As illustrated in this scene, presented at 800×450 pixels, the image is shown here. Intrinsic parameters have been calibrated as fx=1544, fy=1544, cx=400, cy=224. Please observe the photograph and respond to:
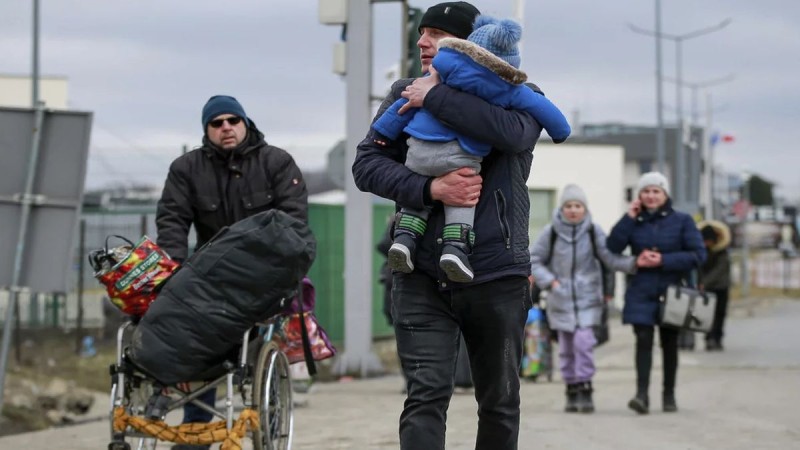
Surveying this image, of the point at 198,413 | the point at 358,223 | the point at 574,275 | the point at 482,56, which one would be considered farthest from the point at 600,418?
the point at 482,56

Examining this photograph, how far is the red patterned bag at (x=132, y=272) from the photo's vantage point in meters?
7.15

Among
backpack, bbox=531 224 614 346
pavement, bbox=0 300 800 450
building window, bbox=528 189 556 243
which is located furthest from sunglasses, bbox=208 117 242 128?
building window, bbox=528 189 556 243

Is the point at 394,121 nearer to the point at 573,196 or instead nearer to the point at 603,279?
the point at 573,196

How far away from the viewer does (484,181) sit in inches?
220

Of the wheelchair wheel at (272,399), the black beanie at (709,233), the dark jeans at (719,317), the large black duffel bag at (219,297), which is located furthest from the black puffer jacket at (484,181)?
the dark jeans at (719,317)

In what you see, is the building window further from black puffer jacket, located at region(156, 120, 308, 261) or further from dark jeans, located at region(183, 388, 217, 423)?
dark jeans, located at region(183, 388, 217, 423)

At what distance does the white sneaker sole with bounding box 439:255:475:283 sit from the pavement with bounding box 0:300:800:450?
13.1 ft

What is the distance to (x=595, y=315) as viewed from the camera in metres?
12.3

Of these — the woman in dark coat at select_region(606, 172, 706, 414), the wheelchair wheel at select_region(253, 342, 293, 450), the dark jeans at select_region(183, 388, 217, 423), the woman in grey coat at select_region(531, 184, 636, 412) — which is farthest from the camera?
the woman in grey coat at select_region(531, 184, 636, 412)

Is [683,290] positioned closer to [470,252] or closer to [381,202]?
[470,252]

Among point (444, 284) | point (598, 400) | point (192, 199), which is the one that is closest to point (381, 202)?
point (598, 400)

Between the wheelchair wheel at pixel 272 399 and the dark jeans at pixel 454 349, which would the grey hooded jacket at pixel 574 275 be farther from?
the dark jeans at pixel 454 349

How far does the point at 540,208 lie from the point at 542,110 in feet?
100

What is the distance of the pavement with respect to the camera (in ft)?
31.6
